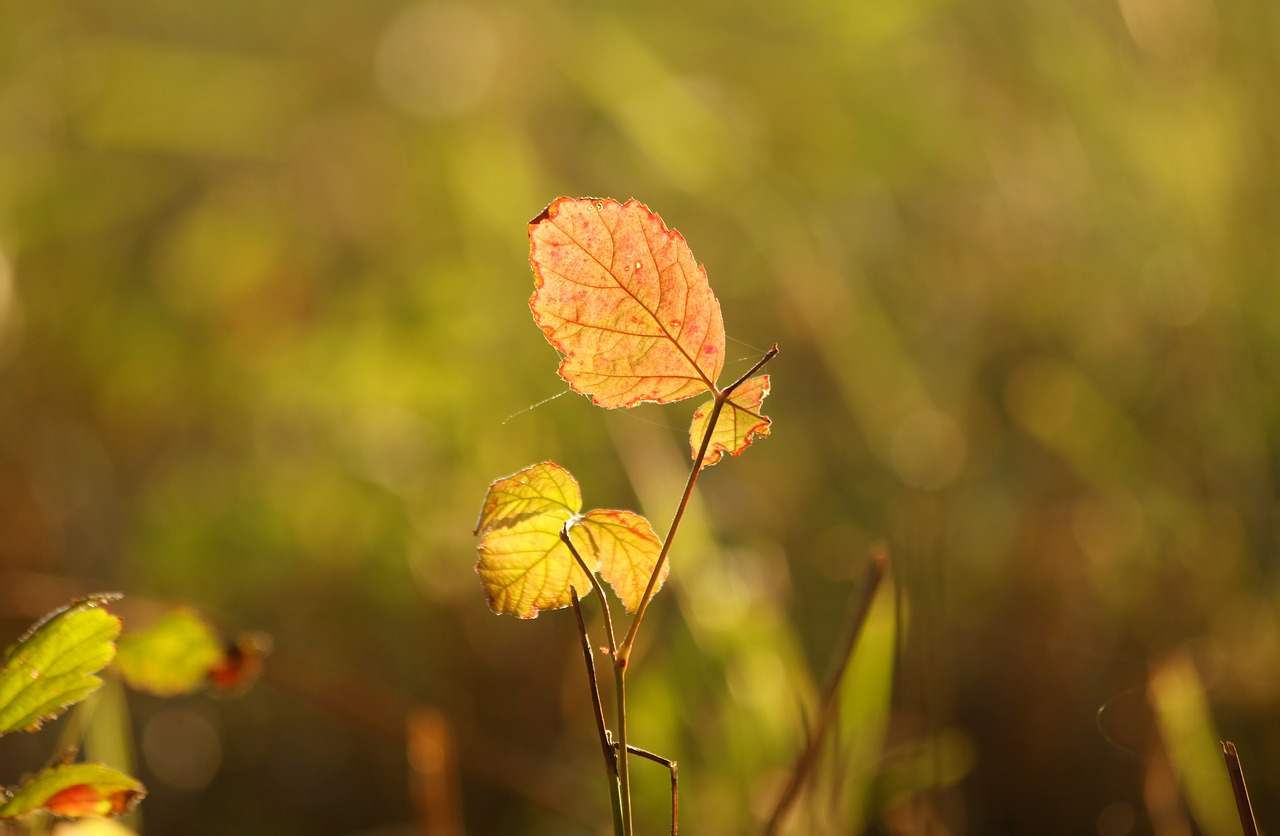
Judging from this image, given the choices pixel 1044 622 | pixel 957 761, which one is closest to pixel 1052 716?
pixel 1044 622

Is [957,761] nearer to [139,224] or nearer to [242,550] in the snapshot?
[242,550]

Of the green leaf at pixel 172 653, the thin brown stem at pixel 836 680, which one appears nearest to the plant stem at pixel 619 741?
the thin brown stem at pixel 836 680

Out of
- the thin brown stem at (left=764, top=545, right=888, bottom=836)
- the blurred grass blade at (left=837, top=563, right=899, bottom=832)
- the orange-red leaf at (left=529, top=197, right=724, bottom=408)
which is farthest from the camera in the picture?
the blurred grass blade at (left=837, top=563, right=899, bottom=832)

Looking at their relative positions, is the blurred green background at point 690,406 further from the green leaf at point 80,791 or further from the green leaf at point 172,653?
the green leaf at point 80,791

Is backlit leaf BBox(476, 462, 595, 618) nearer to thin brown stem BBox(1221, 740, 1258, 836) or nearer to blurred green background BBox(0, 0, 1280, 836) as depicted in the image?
thin brown stem BBox(1221, 740, 1258, 836)

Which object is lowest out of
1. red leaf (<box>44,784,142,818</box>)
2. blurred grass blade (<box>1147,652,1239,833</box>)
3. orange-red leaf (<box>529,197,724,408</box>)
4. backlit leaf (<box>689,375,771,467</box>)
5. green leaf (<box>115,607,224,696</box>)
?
blurred grass blade (<box>1147,652,1239,833</box>)

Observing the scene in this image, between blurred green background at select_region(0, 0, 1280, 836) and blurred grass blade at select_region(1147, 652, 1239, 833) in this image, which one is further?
blurred green background at select_region(0, 0, 1280, 836)

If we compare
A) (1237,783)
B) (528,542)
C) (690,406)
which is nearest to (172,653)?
(528,542)

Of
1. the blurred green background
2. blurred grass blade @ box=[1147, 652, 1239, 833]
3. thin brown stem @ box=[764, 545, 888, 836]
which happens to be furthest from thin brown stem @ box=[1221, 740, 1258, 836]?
the blurred green background
